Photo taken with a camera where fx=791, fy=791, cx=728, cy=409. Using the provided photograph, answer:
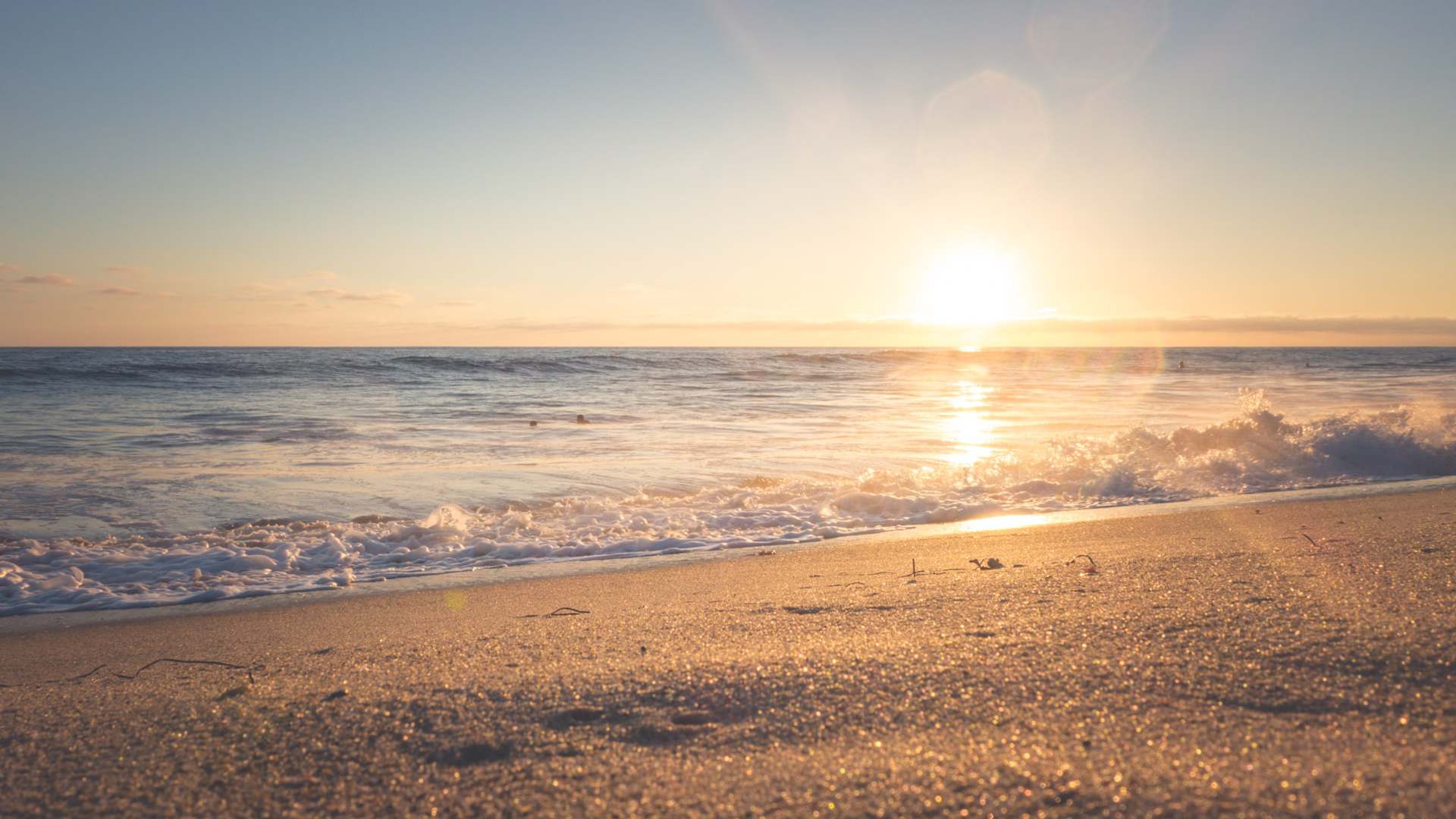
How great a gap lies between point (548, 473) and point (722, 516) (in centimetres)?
307

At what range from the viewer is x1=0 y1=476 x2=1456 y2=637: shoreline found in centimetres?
432

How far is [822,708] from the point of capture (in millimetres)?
1914

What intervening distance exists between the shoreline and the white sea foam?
123 mm

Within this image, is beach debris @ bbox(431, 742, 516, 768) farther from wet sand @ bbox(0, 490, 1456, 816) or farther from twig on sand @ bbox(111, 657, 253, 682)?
twig on sand @ bbox(111, 657, 253, 682)

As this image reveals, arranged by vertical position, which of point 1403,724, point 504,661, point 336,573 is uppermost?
point 1403,724

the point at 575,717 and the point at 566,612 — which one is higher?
the point at 575,717

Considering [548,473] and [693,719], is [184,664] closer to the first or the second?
[693,719]

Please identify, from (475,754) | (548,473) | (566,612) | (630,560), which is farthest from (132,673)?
(548,473)

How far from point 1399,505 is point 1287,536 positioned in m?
2.41

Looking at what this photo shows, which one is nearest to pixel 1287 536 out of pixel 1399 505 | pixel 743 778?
pixel 1399 505

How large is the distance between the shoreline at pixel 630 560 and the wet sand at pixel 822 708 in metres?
0.89

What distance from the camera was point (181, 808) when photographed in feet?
5.25

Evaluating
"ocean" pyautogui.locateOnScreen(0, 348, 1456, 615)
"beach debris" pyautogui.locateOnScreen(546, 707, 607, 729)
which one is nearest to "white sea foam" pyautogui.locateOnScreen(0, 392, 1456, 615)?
"ocean" pyautogui.locateOnScreen(0, 348, 1456, 615)

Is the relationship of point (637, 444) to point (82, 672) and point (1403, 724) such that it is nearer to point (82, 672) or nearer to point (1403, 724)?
point (82, 672)
